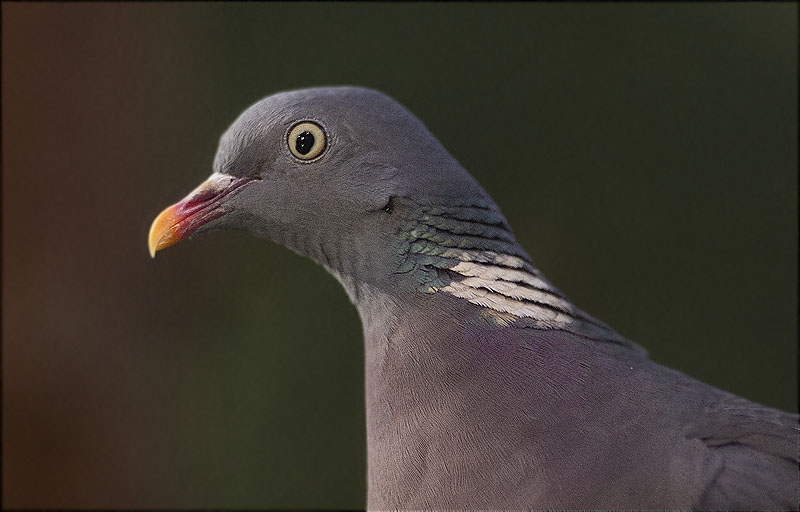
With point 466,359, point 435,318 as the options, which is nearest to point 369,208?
point 435,318

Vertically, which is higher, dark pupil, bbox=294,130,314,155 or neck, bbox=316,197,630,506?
dark pupil, bbox=294,130,314,155

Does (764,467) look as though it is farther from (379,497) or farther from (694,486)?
(379,497)

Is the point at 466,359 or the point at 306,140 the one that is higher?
the point at 306,140

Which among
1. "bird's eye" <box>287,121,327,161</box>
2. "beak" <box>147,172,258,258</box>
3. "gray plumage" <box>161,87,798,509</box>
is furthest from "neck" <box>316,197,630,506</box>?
"beak" <box>147,172,258,258</box>

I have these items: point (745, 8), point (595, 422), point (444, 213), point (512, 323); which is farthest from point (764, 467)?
point (745, 8)

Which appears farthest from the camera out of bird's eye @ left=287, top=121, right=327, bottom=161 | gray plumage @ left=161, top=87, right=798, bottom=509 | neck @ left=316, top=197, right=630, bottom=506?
bird's eye @ left=287, top=121, right=327, bottom=161

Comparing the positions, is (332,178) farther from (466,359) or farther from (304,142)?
(466,359)

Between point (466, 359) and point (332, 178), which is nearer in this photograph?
point (466, 359)

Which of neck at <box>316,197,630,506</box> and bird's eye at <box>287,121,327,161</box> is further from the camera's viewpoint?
bird's eye at <box>287,121,327,161</box>

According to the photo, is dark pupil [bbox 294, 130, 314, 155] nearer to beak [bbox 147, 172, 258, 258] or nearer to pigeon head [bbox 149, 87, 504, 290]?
pigeon head [bbox 149, 87, 504, 290]
